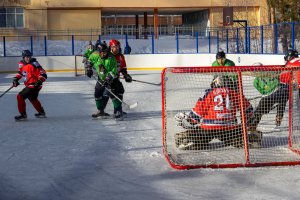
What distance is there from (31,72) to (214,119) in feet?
13.7

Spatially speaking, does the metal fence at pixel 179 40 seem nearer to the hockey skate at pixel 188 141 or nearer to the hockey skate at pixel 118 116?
the hockey skate at pixel 118 116

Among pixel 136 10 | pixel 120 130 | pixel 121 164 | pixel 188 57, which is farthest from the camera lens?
pixel 136 10

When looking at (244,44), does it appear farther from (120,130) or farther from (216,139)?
(216,139)

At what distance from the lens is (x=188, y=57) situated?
2584 cm

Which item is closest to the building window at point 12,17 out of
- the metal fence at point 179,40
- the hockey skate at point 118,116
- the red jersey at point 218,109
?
the metal fence at point 179,40

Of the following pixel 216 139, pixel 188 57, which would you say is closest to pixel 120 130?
pixel 216 139

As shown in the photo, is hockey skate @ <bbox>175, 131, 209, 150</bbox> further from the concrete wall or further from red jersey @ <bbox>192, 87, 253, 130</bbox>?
the concrete wall

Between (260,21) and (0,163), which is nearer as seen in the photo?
(0,163)

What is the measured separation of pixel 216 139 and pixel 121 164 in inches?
48.4

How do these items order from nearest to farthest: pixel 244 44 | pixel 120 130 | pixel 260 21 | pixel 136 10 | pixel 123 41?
pixel 120 130 < pixel 244 44 < pixel 123 41 < pixel 260 21 < pixel 136 10

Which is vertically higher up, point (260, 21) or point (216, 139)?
point (260, 21)

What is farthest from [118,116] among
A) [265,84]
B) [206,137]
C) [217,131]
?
Result: [217,131]

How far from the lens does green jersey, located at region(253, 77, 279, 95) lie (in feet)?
23.0

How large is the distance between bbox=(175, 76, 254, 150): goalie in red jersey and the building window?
3108cm
